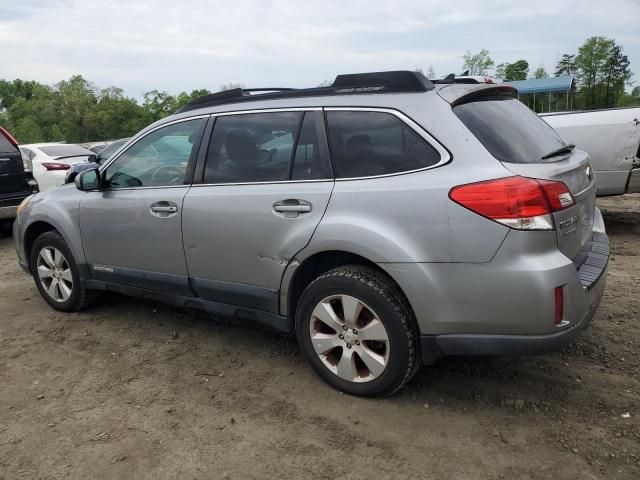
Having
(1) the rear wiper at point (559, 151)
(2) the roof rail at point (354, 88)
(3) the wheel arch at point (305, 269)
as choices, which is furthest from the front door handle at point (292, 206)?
(1) the rear wiper at point (559, 151)

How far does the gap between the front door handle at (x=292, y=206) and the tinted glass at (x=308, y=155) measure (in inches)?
6.2

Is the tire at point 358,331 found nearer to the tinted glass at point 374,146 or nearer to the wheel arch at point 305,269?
the wheel arch at point 305,269

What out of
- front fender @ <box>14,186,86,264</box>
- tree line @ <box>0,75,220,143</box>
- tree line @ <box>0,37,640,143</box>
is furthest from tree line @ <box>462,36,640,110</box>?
front fender @ <box>14,186,86,264</box>

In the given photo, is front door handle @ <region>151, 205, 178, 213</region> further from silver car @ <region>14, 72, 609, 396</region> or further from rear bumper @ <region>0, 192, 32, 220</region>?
rear bumper @ <region>0, 192, 32, 220</region>

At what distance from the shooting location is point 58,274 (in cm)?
466

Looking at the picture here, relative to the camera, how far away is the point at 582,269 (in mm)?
2832

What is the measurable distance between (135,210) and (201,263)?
73 cm

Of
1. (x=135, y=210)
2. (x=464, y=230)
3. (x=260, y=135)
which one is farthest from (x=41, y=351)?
(x=464, y=230)

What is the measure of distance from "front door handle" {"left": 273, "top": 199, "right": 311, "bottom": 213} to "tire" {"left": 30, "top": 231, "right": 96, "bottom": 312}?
2237mm

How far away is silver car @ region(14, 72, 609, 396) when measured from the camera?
2.57 meters

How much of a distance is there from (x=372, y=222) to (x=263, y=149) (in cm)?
98

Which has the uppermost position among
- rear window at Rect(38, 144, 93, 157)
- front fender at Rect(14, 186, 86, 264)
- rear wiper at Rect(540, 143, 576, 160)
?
rear wiper at Rect(540, 143, 576, 160)

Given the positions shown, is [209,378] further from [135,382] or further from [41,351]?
[41,351]

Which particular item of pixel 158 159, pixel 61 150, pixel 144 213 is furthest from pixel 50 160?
pixel 144 213
